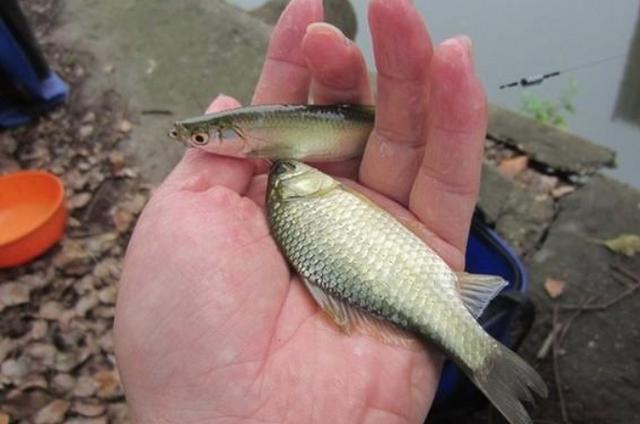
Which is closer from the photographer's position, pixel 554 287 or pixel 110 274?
pixel 554 287

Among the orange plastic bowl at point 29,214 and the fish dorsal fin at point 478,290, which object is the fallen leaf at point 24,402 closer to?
the orange plastic bowl at point 29,214

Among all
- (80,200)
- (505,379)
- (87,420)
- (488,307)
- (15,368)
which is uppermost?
(505,379)

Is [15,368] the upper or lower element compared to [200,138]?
lower

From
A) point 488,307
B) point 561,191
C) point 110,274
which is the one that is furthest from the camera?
point 561,191

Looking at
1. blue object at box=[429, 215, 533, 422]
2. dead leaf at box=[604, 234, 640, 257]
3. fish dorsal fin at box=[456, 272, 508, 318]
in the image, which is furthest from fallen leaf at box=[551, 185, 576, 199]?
fish dorsal fin at box=[456, 272, 508, 318]

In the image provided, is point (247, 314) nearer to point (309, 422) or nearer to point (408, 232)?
point (309, 422)

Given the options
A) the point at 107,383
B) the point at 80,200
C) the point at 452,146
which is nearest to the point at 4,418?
the point at 107,383

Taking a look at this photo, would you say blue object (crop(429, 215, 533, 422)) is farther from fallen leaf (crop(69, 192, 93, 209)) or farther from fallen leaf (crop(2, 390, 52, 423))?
fallen leaf (crop(69, 192, 93, 209))

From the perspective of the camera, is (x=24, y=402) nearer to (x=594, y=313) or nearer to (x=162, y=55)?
(x=594, y=313)
